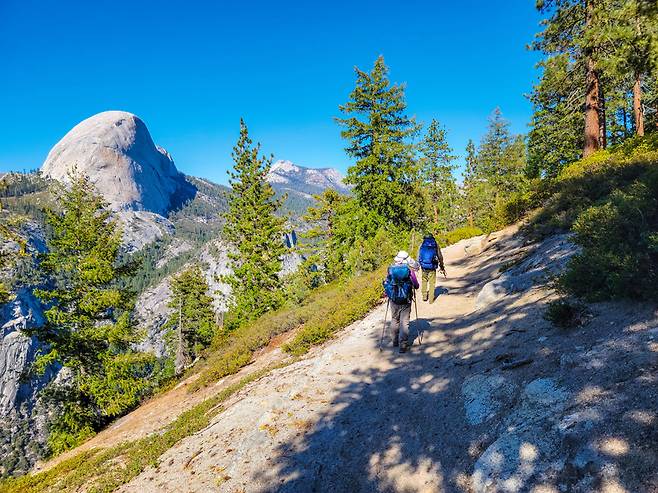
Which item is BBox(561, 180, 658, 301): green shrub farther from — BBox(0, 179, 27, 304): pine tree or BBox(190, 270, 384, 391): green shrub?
BBox(0, 179, 27, 304): pine tree

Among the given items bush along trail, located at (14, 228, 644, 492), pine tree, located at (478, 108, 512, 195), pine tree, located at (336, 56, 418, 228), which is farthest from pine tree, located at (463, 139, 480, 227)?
bush along trail, located at (14, 228, 644, 492)

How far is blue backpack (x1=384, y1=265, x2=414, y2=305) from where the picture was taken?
8.73 metres

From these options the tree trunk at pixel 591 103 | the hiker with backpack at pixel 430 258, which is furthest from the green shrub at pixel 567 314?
the tree trunk at pixel 591 103

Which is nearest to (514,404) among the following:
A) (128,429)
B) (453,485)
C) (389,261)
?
(453,485)

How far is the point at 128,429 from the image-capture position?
40.8 feet

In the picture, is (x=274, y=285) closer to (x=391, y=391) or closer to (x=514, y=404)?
(x=391, y=391)

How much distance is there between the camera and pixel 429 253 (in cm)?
1219

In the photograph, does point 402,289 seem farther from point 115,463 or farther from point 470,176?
point 470,176

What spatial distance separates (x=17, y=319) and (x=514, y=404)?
534 feet

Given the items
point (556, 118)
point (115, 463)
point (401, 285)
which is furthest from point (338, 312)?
point (556, 118)

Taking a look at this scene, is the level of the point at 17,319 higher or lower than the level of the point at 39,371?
lower

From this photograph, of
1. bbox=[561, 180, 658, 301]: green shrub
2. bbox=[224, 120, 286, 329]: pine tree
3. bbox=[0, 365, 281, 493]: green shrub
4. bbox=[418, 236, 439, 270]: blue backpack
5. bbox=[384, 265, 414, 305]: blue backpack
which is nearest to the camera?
bbox=[561, 180, 658, 301]: green shrub

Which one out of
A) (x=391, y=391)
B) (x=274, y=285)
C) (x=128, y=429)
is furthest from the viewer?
(x=274, y=285)

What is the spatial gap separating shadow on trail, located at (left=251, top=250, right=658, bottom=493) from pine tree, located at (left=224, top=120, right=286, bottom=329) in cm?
1998
